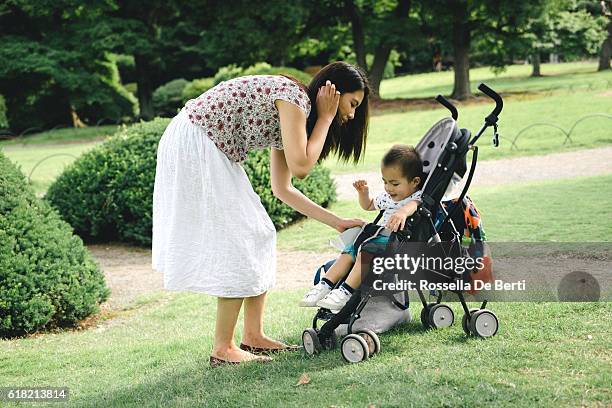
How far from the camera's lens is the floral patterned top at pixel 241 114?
4.05m

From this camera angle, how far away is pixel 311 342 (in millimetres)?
4336

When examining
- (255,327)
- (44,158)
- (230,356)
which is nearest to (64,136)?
(44,158)

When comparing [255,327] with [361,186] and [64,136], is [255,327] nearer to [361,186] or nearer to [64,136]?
[361,186]

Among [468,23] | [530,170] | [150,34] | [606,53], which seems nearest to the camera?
[530,170]

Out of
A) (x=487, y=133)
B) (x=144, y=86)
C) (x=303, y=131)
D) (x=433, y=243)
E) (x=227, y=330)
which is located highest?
(x=303, y=131)

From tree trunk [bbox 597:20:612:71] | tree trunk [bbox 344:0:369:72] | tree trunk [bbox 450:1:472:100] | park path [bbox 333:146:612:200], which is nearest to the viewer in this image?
park path [bbox 333:146:612:200]

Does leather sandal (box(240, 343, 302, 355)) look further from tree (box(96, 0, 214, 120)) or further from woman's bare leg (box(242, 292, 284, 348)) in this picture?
tree (box(96, 0, 214, 120))

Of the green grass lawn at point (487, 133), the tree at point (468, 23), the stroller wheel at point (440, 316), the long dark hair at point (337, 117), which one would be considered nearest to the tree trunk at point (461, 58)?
the tree at point (468, 23)

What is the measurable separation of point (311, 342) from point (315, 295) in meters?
0.30

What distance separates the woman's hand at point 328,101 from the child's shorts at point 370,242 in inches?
24.9

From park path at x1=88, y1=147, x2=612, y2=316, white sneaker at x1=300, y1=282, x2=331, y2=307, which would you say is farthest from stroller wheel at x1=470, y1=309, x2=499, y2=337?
park path at x1=88, y1=147, x2=612, y2=316

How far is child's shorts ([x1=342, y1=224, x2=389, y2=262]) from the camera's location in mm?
4070

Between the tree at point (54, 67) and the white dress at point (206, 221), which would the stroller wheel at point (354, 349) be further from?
the tree at point (54, 67)

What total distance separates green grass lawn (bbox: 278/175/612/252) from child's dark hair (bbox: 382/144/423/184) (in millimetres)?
3896
